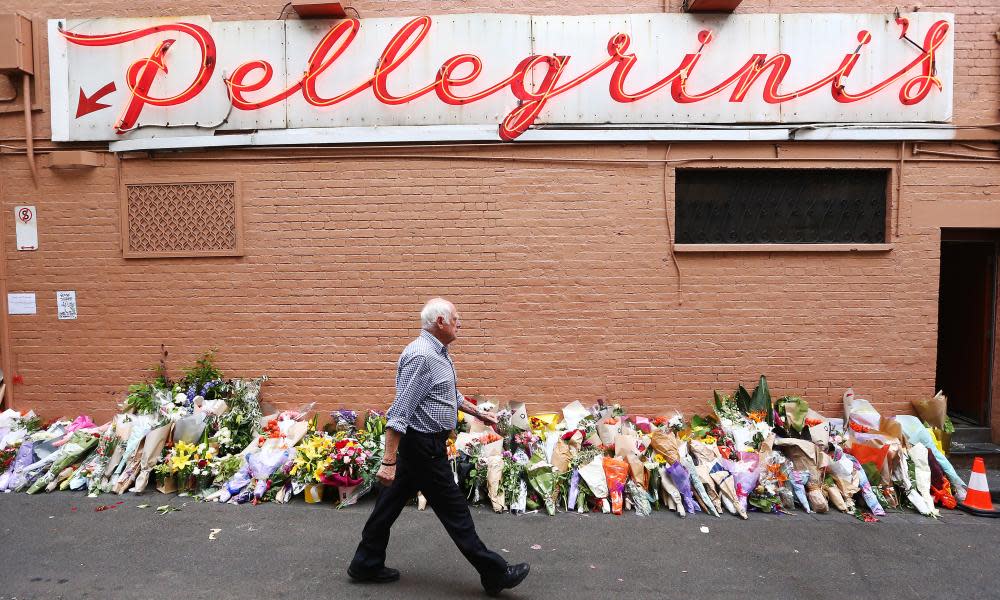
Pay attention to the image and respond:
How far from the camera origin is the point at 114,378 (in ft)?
20.1

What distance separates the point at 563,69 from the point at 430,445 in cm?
411

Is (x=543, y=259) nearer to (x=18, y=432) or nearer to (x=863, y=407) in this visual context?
(x=863, y=407)

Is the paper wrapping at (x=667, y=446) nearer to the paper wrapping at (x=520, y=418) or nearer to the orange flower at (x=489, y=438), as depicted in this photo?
the paper wrapping at (x=520, y=418)

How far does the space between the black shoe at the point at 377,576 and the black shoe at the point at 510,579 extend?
0.61 metres

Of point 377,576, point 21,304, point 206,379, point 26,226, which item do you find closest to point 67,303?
point 21,304

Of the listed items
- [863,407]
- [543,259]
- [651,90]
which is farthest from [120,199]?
[863,407]

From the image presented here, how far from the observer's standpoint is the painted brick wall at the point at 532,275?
19.2 feet

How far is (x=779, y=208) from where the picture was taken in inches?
235

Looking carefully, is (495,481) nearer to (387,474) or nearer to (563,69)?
(387,474)

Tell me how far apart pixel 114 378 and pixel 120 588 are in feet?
10.5

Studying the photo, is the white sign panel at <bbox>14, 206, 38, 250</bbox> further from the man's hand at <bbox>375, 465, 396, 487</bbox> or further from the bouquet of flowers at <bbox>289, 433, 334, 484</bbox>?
the man's hand at <bbox>375, 465, 396, 487</bbox>

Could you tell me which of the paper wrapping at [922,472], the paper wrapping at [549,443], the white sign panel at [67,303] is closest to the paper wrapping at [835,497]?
the paper wrapping at [922,472]

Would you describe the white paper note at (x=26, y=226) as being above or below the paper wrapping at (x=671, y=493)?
above

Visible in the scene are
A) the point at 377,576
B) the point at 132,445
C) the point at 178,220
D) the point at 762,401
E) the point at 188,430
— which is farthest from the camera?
the point at 178,220
